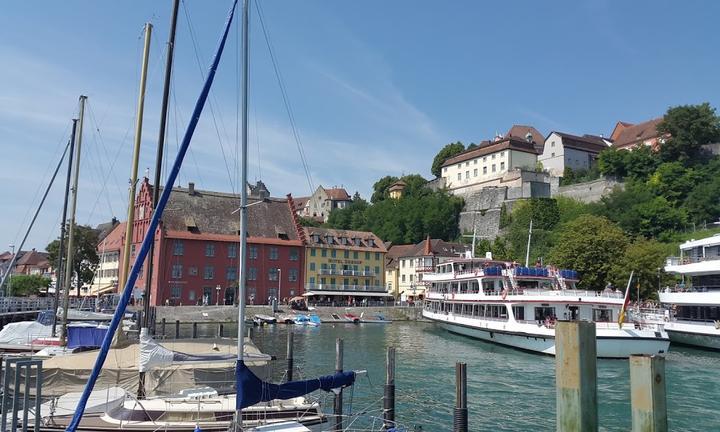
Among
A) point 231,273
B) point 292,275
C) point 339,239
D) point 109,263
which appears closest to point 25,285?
point 109,263

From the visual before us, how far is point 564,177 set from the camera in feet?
380

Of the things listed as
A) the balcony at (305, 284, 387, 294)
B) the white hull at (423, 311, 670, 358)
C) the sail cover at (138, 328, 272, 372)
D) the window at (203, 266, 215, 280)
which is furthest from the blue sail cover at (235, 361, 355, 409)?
the balcony at (305, 284, 387, 294)

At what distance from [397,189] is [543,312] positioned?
4197 inches

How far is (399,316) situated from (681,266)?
4166 centimetres

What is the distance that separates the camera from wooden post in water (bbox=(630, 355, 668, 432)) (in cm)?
1013

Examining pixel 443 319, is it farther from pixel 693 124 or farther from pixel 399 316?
pixel 693 124

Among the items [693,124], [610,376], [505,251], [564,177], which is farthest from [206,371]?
[564,177]

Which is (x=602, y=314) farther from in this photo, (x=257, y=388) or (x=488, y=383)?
(x=257, y=388)

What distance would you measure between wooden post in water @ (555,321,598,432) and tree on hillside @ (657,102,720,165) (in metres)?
99.7

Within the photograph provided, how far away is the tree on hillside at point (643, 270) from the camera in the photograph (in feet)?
204

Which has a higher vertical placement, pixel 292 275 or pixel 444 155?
pixel 444 155

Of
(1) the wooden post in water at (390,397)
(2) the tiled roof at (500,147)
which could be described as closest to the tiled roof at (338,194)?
(2) the tiled roof at (500,147)

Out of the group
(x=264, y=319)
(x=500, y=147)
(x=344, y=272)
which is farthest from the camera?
(x=500, y=147)

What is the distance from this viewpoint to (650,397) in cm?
1018
